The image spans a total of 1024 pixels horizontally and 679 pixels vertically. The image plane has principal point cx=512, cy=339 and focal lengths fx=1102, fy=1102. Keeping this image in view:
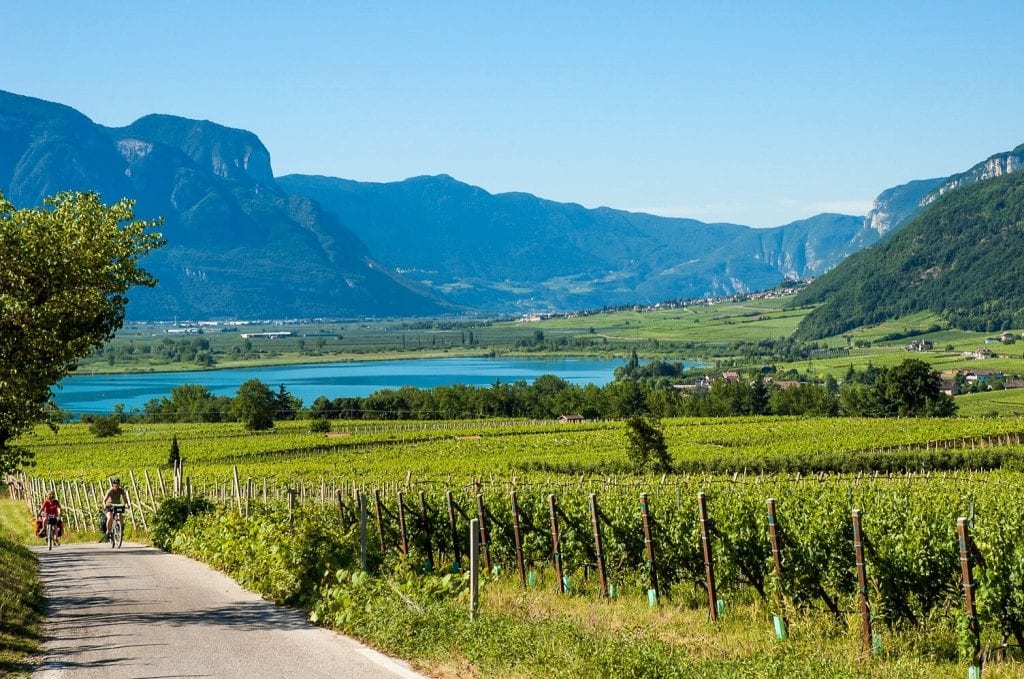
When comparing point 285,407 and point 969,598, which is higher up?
point 969,598

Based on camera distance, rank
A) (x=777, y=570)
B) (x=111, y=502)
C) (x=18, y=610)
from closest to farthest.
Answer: (x=777, y=570) < (x=18, y=610) < (x=111, y=502)

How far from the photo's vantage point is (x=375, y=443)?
8375 cm

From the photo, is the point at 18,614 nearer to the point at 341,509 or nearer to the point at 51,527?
the point at 341,509


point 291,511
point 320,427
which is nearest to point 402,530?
point 291,511

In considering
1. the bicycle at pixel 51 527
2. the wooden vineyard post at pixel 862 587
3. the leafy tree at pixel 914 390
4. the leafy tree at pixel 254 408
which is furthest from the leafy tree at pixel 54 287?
the leafy tree at pixel 914 390

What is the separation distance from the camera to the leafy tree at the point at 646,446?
171 feet

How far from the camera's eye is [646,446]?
52562 millimetres

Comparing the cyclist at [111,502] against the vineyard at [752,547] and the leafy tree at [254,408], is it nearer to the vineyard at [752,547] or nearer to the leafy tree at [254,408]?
the vineyard at [752,547]

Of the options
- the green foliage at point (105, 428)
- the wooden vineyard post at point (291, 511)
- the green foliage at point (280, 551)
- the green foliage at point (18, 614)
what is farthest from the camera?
the green foliage at point (105, 428)

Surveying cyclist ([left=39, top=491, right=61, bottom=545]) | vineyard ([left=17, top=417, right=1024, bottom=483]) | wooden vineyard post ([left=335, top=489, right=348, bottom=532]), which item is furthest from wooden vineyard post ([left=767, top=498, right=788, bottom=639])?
vineyard ([left=17, top=417, right=1024, bottom=483])

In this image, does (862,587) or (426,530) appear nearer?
(862,587)

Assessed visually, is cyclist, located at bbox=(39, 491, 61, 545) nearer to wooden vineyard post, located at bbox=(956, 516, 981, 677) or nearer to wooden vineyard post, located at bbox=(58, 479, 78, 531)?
wooden vineyard post, located at bbox=(58, 479, 78, 531)

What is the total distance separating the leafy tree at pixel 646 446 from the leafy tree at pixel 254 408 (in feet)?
183

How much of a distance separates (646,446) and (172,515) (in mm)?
30115
